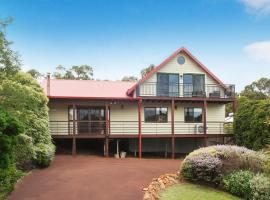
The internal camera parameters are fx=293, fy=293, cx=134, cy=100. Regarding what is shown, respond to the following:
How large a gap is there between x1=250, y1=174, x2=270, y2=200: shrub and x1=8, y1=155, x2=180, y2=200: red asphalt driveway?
4.33 meters

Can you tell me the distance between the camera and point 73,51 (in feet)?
84.9

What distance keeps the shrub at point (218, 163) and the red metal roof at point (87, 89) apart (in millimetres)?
10095

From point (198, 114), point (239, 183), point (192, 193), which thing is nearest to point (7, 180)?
point (192, 193)

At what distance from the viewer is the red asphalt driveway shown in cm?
1122

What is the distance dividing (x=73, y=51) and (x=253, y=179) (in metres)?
18.9

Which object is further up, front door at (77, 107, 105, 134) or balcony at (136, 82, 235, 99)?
balcony at (136, 82, 235, 99)

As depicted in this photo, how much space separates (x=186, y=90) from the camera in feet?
78.4

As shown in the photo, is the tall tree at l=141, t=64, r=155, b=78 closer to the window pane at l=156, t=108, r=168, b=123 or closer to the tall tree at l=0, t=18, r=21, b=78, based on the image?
the window pane at l=156, t=108, r=168, b=123

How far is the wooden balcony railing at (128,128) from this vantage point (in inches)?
877

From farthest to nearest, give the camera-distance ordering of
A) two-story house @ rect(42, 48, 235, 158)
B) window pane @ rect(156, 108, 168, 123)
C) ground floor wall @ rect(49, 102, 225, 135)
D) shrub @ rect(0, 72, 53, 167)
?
window pane @ rect(156, 108, 168, 123), ground floor wall @ rect(49, 102, 225, 135), two-story house @ rect(42, 48, 235, 158), shrub @ rect(0, 72, 53, 167)

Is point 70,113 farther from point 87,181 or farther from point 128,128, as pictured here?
point 87,181

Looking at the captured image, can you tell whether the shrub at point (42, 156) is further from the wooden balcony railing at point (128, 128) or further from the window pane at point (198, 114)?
the window pane at point (198, 114)

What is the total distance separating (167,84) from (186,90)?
5.47ft

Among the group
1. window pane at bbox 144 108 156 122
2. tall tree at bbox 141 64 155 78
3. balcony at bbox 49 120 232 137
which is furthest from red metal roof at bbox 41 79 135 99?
tall tree at bbox 141 64 155 78
